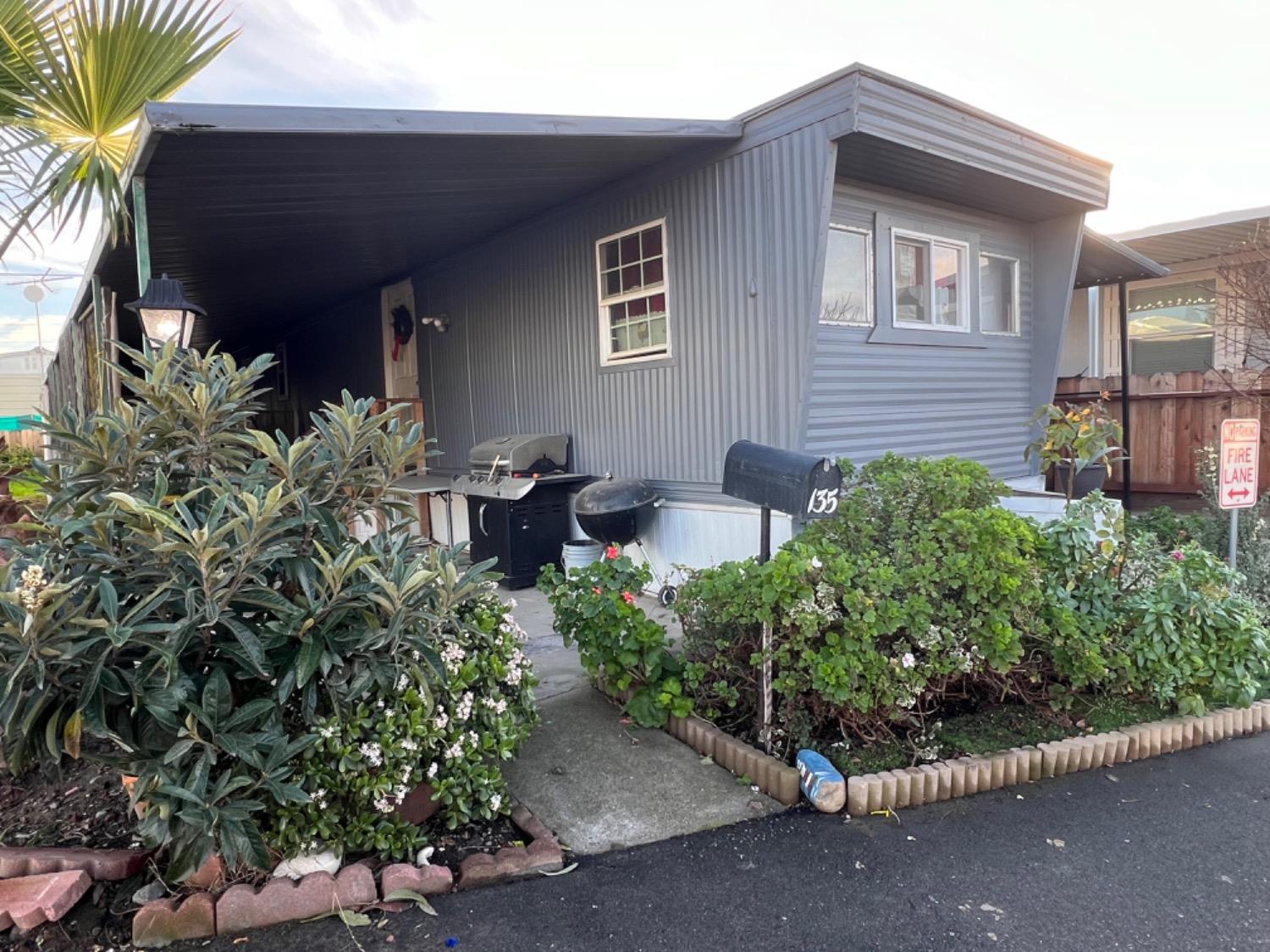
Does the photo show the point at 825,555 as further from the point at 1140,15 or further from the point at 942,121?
the point at 1140,15

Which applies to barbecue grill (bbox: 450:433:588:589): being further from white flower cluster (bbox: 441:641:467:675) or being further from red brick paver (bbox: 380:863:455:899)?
red brick paver (bbox: 380:863:455:899)

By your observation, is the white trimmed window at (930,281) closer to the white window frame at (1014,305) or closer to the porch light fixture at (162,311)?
the white window frame at (1014,305)

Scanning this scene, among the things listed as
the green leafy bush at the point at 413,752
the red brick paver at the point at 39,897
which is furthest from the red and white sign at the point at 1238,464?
the red brick paver at the point at 39,897

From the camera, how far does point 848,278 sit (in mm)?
6168

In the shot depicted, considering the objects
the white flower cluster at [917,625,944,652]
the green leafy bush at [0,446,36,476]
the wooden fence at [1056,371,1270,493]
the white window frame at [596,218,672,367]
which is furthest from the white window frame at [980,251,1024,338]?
the green leafy bush at [0,446,36,476]

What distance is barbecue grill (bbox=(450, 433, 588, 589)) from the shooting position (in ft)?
22.7

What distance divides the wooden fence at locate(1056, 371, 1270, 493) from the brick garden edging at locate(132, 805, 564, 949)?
27.6 feet

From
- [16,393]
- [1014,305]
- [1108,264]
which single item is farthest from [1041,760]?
[16,393]

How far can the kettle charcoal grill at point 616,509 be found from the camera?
634cm

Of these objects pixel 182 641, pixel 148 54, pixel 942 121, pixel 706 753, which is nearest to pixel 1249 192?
pixel 942 121

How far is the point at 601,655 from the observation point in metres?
3.73

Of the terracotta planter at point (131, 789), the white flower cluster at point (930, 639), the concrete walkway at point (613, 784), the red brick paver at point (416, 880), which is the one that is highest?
the white flower cluster at point (930, 639)

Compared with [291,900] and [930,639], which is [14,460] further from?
[930,639]

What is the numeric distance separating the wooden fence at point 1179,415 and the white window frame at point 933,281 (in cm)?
265
